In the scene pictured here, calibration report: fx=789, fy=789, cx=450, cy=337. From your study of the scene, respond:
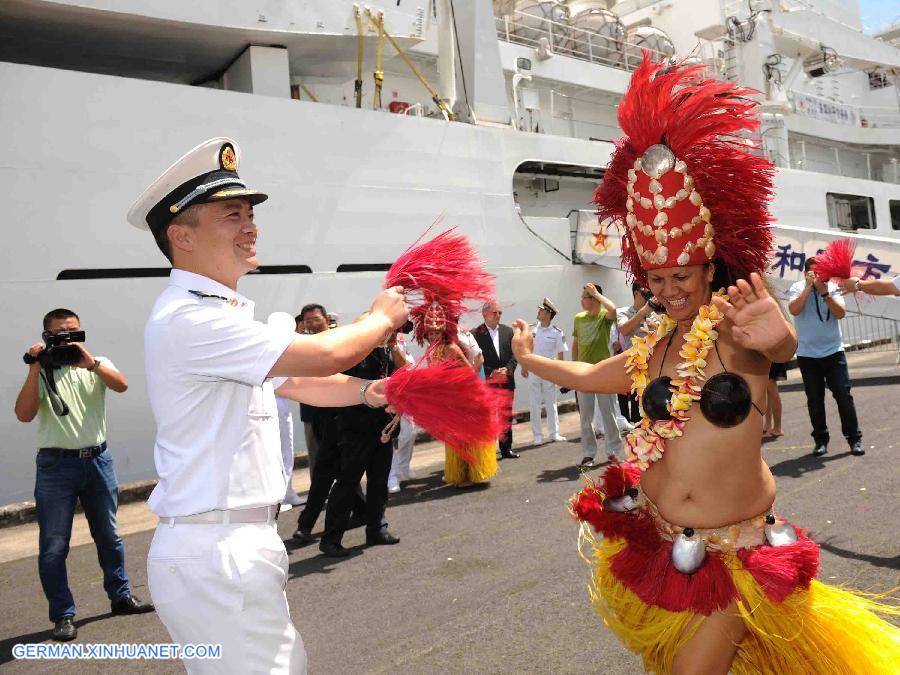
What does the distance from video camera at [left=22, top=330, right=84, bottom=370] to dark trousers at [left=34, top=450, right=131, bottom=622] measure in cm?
54

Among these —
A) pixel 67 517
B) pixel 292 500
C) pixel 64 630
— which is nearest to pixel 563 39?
pixel 292 500

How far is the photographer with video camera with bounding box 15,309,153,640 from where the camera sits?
457 centimetres

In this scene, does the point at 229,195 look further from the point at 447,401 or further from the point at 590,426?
the point at 590,426

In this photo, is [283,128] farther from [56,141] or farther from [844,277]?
[844,277]

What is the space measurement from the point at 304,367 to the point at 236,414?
241 mm

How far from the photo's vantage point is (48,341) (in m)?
4.66

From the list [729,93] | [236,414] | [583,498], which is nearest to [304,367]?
[236,414]

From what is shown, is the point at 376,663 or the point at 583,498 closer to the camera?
the point at 583,498

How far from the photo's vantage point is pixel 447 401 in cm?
257

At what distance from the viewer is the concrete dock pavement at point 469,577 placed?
3729 mm

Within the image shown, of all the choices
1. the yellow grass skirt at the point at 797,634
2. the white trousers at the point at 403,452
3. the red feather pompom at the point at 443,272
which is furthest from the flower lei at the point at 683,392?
the white trousers at the point at 403,452

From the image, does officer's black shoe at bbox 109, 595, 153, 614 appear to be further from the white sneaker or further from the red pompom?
the red pompom

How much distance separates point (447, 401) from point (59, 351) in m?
3.07

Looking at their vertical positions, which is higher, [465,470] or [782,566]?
[782,566]
